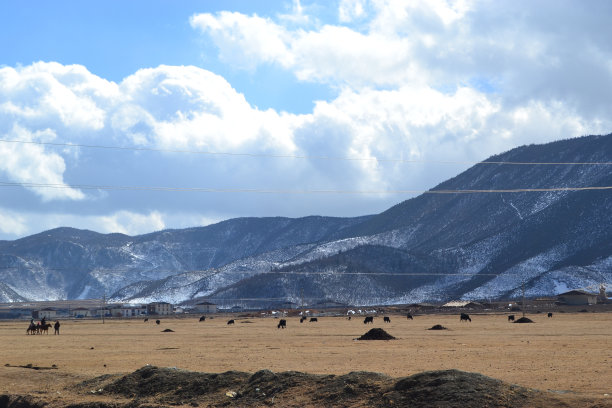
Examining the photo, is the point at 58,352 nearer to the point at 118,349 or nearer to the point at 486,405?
the point at 118,349

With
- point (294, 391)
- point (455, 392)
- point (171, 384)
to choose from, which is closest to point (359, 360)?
point (171, 384)

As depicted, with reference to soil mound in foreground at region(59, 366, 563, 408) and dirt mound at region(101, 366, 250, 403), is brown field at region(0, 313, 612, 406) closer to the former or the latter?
soil mound in foreground at region(59, 366, 563, 408)

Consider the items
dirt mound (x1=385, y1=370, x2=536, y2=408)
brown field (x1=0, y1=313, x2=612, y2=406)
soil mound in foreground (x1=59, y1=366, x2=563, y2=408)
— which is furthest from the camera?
brown field (x1=0, y1=313, x2=612, y2=406)

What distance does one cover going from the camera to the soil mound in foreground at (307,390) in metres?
23.8

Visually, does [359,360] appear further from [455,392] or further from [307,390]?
[455,392]

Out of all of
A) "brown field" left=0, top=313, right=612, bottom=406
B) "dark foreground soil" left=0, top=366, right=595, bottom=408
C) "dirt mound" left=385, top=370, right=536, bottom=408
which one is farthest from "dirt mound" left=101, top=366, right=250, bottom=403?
"dirt mound" left=385, top=370, right=536, bottom=408

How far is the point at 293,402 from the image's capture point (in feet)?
87.1

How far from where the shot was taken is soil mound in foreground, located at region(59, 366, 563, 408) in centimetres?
2377

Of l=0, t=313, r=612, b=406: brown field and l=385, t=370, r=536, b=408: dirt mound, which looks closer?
l=385, t=370, r=536, b=408: dirt mound

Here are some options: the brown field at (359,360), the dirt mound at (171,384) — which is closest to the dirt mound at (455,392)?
the brown field at (359,360)

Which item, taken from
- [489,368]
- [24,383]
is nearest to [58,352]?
[24,383]

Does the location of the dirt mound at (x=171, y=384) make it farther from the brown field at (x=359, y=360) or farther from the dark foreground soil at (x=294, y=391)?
the brown field at (x=359, y=360)

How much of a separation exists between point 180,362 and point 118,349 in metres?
15.1

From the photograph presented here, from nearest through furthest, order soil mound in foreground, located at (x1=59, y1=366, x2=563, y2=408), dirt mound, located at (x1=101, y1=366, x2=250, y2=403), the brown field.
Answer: soil mound in foreground, located at (x1=59, y1=366, x2=563, y2=408) → dirt mound, located at (x1=101, y1=366, x2=250, y2=403) → the brown field
